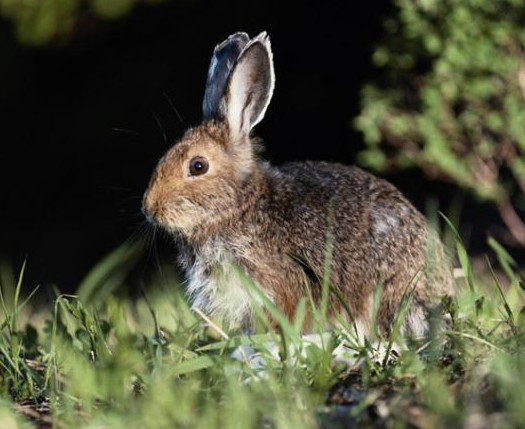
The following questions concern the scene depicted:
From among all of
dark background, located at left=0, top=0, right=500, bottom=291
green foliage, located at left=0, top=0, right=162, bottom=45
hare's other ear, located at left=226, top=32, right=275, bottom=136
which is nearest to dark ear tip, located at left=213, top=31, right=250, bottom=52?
hare's other ear, located at left=226, top=32, right=275, bottom=136

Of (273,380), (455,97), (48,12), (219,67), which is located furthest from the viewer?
(48,12)

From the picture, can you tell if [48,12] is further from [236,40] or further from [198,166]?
[198,166]

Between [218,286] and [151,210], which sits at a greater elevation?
[151,210]

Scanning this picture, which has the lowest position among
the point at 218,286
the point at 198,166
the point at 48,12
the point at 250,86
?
the point at 218,286

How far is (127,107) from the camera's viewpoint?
10609 millimetres

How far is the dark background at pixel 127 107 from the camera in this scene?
9.30 metres

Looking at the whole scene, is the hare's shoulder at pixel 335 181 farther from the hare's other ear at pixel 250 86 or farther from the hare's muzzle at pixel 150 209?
the hare's muzzle at pixel 150 209

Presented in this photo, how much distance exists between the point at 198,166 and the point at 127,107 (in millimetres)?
5932

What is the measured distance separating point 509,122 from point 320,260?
2943 millimetres

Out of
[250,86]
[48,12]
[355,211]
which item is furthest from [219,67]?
[48,12]

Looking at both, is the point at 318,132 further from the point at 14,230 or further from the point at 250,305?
the point at 250,305

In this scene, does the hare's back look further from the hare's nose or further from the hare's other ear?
the hare's nose

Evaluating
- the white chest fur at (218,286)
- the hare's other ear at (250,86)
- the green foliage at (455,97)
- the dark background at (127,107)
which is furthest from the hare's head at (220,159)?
the dark background at (127,107)

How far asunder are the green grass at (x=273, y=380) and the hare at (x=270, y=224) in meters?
0.44
